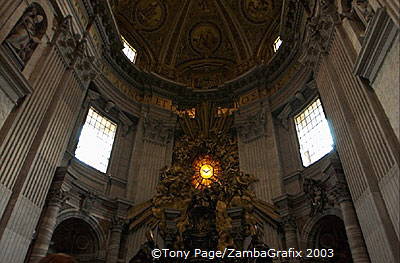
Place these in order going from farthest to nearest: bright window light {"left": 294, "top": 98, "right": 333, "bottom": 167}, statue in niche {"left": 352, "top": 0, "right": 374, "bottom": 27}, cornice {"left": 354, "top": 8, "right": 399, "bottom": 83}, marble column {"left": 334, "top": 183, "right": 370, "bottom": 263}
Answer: bright window light {"left": 294, "top": 98, "right": 333, "bottom": 167} → marble column {"left": 334, "top": 183, "right": 370, "bottom": 263} → statue in niche {"left": 352, "top": 0, "right": 374, "bottom": 27} → cornice {"left": 354, "top": 8, "right": 399, "bottom": 83}

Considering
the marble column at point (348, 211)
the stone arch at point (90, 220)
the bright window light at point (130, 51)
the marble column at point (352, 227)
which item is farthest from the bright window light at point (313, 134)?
the bright window light at point (130, 51)

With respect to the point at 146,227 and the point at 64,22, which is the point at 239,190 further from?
the point at 64,22

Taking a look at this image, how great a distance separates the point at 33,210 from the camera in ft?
23.9

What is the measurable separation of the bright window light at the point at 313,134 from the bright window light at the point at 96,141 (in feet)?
24.5

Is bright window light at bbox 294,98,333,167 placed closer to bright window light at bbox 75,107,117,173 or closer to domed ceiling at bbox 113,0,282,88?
domed ceiling at bbox 113,0,282,88

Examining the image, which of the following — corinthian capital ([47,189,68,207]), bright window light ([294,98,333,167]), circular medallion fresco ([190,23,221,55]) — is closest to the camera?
corinthian capital ([47,189,68,207])

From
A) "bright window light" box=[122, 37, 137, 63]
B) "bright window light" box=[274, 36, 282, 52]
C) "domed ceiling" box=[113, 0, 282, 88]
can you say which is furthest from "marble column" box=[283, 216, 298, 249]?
"bright window light" box=[122, 37, 137, 63]

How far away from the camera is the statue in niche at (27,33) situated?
7262 millimetres

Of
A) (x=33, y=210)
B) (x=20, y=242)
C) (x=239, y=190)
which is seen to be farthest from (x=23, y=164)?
(x=239, y=190)

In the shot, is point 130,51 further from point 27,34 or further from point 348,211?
point 348,211

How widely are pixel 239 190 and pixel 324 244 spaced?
117 inches

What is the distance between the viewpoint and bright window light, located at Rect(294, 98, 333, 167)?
35.1ft

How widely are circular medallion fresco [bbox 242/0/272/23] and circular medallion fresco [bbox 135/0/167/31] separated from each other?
444cm

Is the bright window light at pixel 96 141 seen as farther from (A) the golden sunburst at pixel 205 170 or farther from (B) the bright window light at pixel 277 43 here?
(B) the bright window light at pixel 277 43
